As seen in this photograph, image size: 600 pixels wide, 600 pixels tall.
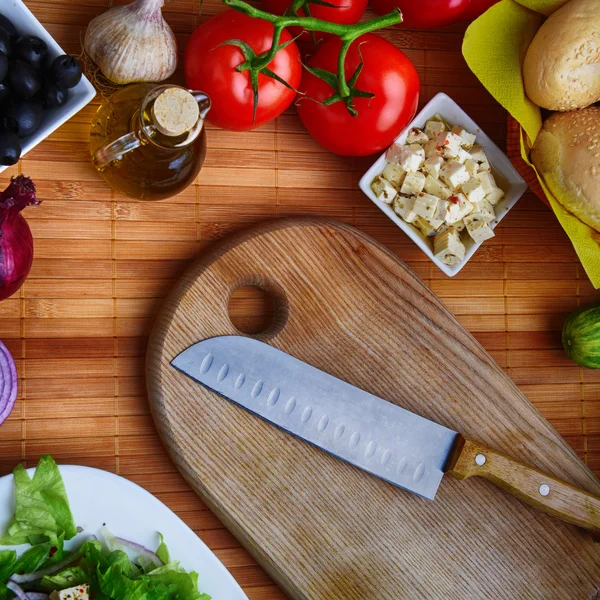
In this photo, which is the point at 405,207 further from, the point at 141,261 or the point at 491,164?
the point at 141,261

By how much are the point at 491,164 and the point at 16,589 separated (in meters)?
0.98

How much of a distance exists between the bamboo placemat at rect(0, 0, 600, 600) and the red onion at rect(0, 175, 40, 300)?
0.36ft

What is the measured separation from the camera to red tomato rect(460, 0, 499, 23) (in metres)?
1.13

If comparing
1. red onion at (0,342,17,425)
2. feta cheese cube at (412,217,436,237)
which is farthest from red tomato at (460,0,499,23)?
red onion at (0,342,17,425)

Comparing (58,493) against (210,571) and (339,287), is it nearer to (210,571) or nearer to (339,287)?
(210,571)

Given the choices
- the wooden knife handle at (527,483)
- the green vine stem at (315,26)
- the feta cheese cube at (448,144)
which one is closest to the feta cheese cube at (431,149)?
the feta cheese cube at (448,144)

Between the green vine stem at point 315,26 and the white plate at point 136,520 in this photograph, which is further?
the white plate at point 136,520

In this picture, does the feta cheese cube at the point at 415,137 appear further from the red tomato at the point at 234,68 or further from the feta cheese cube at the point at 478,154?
the red tomato at the point at 234,68

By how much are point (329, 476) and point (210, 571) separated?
0.23 meters

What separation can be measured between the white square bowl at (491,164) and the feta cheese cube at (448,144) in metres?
0.05

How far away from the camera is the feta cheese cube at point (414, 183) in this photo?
1.09 m

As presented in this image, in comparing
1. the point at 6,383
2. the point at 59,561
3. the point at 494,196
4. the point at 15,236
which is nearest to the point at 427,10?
the point at 494,196

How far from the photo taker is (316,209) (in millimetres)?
1189

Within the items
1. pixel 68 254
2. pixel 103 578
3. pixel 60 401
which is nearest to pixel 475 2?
pixel 68 254
